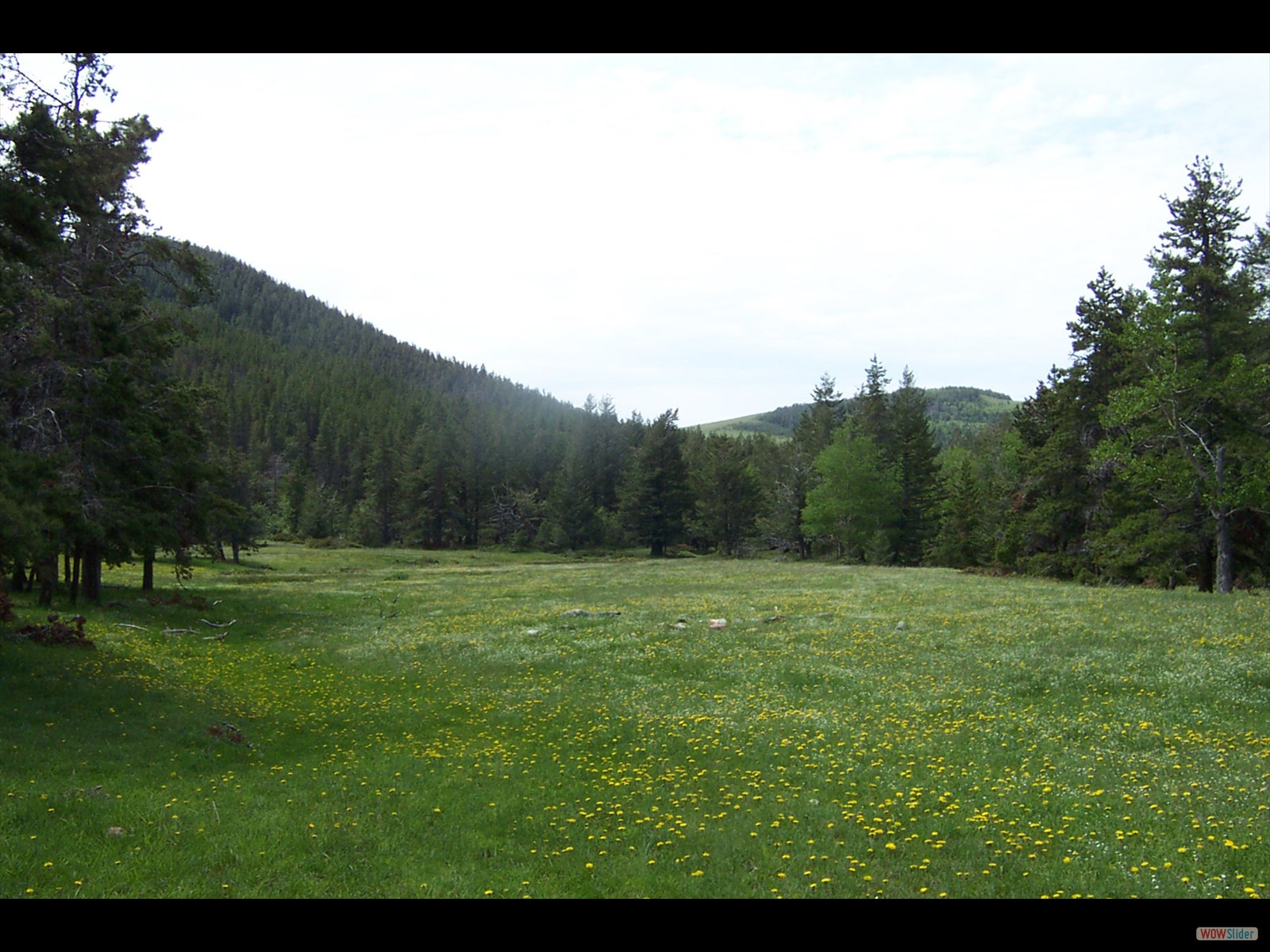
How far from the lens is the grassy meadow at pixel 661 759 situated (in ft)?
31.4

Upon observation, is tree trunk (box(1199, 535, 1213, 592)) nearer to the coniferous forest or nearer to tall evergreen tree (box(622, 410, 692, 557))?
the coniferous forest

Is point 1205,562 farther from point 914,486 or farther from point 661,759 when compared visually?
point 914,486

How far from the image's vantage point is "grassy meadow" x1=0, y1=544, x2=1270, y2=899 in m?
9.56

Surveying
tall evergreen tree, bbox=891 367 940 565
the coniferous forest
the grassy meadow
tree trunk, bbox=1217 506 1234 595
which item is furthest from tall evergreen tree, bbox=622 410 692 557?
the grassy meadow

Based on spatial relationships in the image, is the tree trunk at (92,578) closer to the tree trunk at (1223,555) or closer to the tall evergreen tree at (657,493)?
the tree trunk at (1223,555)

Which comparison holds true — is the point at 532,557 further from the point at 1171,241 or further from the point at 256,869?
the point at 256,869

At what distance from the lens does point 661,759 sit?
15.0m

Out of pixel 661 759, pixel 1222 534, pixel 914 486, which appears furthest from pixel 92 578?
pixel 914 486

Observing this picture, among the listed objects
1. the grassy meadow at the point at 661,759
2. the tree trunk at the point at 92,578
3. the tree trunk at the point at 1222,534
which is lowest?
the grassy meadow at the point at 661,759

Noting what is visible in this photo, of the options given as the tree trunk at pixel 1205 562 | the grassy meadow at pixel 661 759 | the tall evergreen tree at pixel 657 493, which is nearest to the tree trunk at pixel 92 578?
the grassy meadow at pixel 661 759

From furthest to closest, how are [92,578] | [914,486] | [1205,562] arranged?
[914,486]
[1205,562]
[92,578]

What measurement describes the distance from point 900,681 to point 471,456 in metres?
109
